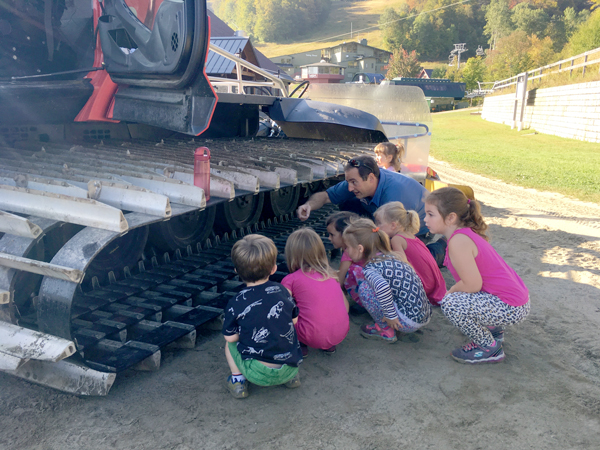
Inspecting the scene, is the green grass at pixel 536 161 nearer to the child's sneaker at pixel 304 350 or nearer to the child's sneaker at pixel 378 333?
the child's sneaker at pixel 378 333

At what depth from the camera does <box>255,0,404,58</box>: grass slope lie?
5430 inches

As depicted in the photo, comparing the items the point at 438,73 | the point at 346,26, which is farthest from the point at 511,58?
the point at 346,26

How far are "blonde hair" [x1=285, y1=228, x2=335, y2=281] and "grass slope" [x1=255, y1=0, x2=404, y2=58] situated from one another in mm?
129121

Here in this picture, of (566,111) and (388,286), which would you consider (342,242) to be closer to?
(388,286)

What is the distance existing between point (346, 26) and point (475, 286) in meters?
174

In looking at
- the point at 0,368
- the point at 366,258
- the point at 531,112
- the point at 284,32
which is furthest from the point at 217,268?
the point at 284,32

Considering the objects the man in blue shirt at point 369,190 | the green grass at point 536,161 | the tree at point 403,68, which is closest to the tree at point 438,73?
the tree at point 403,68

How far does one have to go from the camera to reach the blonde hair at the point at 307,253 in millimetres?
2828

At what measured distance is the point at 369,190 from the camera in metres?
4.13

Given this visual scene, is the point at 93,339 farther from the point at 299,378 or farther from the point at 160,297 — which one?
the point at 299,378

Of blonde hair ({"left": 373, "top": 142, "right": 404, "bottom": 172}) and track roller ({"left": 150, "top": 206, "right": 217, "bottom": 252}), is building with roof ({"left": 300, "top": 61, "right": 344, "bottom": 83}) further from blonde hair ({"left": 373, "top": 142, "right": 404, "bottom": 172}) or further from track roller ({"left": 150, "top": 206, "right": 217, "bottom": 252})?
track roller ({"left": 150, "top": 206, "right": 217, "bottom": 252})

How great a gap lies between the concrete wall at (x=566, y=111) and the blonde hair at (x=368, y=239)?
60.6 ft

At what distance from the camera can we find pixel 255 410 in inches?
94.7

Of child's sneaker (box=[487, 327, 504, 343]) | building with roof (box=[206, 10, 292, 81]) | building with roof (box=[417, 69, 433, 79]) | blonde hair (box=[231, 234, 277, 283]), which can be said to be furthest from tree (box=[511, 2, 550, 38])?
blonde hair (box=[231, 234, 277, 283])
